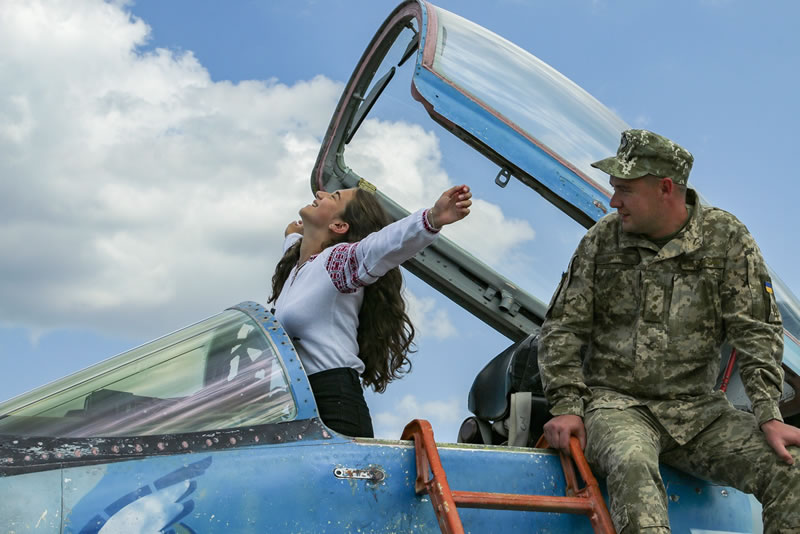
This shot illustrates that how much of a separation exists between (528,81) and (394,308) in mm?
1733

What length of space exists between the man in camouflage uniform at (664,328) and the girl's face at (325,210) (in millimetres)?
1045

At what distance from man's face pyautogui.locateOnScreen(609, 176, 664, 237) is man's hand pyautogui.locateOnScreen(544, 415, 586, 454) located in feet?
2.63

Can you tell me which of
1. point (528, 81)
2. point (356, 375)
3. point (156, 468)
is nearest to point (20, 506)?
point (156, 468)

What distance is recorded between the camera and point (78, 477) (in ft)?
7.83

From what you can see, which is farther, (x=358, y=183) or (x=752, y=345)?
(x=358, y=183)

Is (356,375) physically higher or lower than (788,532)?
higher

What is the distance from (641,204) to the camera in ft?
10.9

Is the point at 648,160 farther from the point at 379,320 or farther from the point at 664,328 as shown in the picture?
the point at 379,320

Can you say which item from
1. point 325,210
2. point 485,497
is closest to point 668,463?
point 485,497

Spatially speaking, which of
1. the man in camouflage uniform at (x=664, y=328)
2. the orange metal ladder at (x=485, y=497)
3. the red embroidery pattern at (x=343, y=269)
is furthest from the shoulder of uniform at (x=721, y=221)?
the red embroidery pattern at (x=343, y=269)

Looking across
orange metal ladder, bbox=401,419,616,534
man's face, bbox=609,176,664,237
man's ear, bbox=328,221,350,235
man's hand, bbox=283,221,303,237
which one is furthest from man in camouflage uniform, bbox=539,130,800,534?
man's hand, bbox=283,221,303,237

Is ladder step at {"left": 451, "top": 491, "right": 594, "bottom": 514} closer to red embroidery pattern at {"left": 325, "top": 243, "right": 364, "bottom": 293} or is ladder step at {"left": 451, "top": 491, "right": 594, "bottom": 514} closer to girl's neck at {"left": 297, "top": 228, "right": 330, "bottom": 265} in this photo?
red embroidery pattern at {"left": 325, "top": 243, "right": 364, "bottom": 293}

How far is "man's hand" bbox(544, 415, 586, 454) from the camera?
3.13m

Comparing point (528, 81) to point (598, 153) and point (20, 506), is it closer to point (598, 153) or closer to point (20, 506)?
point (598, 153)
